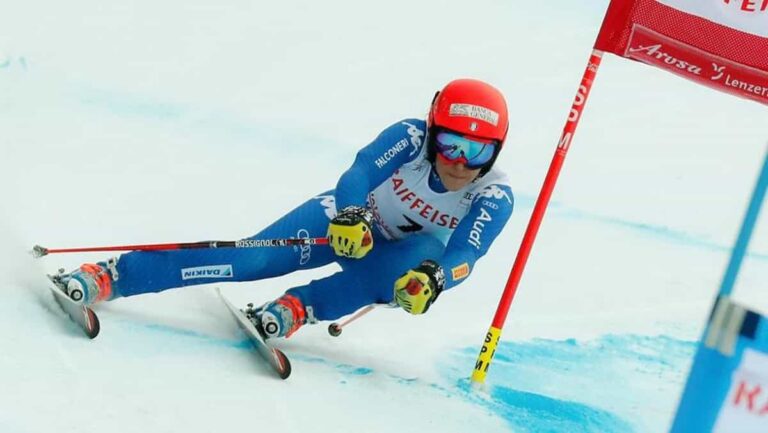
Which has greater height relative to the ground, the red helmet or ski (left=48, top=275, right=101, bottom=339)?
the red helmet

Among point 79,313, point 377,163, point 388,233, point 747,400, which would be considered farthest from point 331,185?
point 747,400

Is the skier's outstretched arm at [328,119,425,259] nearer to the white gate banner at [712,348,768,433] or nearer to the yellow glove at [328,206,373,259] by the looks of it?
the yellow glove at [328,206,373,259]

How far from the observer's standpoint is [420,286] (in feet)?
9.84

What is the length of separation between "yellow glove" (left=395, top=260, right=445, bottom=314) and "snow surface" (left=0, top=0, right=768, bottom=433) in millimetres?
329

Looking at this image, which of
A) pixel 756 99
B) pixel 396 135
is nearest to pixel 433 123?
pixel 396 135

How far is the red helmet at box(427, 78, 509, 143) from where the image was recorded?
3.14 meters

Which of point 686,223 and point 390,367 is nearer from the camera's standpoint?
point 390,367

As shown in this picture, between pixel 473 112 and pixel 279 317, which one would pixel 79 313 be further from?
pixel 473 112

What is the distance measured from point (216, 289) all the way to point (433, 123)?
1.01 metres

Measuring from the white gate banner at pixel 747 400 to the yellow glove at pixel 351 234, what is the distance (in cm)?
175

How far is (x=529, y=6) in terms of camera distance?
9.38 m

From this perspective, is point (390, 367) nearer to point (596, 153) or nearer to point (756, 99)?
point (756, 99)

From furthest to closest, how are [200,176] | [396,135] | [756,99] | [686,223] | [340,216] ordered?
[686,223] < [200,176] < [756,99] < [396,135] < [340,216]

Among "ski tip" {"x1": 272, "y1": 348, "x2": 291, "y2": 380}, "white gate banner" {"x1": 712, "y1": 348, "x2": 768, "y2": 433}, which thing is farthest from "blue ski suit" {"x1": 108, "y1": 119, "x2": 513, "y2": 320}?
"white gate banner" {"x1": 712, "y1": 348, "x2": 768, "y2": 433}
